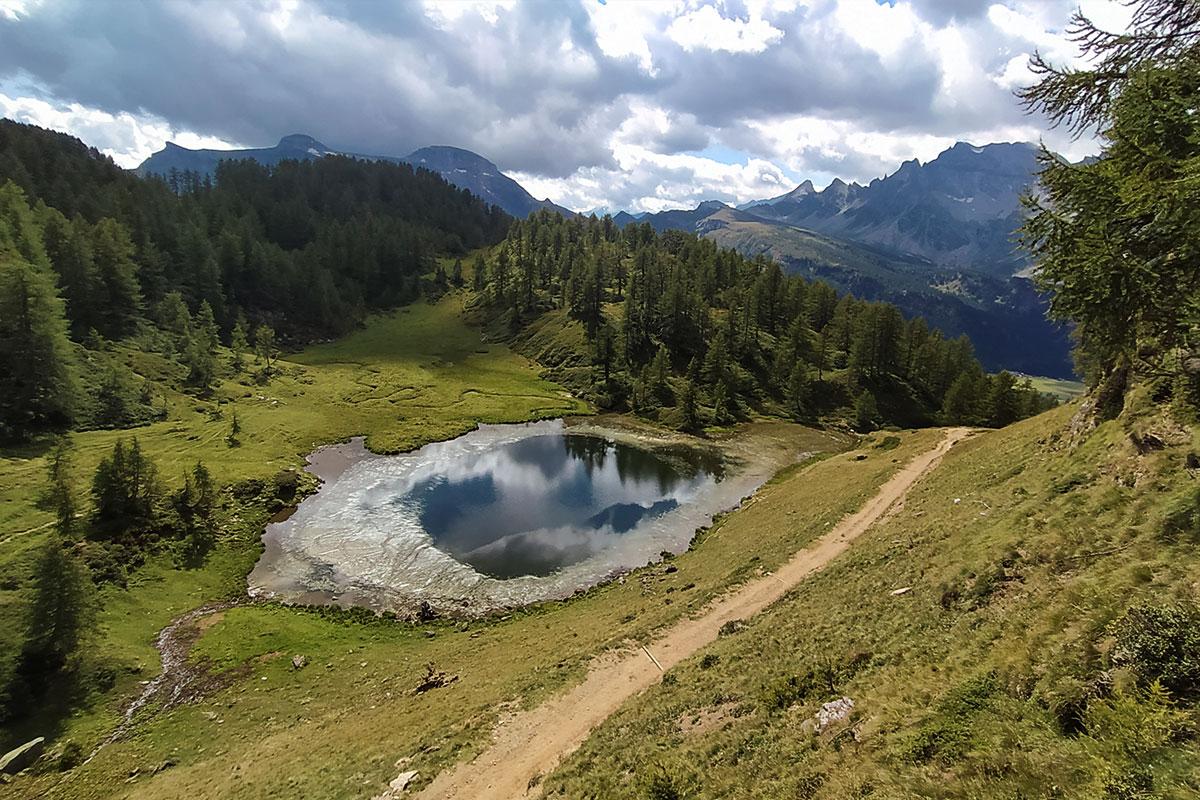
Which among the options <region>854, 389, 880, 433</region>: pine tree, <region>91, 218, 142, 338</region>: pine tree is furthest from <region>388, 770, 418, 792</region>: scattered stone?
<region>91, 218, 142, 338</region>: pine tree

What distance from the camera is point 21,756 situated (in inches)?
878

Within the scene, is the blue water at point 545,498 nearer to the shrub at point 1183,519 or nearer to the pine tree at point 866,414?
the shrub at point 1183,519

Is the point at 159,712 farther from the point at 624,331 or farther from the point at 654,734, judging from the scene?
the point at 624,331

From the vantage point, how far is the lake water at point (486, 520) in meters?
41.3

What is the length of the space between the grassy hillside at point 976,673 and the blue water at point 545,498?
89.0 ft

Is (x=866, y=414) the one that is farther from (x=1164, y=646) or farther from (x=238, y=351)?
(x=238, y=351)

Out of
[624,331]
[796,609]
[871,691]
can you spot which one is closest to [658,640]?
[796,609]

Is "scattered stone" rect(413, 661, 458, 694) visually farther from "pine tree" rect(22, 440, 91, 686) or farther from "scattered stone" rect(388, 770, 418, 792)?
"pine tree" rect(22, 440, 91, 686)

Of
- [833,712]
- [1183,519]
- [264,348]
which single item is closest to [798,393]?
[1183,519]

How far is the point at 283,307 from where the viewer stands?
5748 inches

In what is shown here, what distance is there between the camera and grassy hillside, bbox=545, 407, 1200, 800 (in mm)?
7645

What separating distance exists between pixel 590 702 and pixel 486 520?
34.1m

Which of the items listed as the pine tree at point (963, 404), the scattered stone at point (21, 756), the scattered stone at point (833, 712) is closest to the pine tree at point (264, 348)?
the scattered stone at point (21, 756)

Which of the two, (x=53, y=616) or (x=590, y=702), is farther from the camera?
(x=53, y=616)
